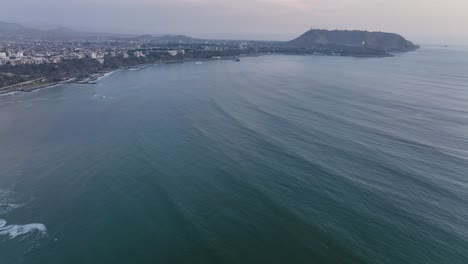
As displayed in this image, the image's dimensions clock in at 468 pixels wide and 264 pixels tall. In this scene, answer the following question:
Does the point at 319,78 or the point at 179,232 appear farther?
the point at 319,78

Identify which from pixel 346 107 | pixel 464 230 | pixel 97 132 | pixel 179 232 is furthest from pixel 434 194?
pixel 97 132

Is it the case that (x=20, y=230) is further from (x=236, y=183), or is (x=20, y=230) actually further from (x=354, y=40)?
(x=354, y=40)

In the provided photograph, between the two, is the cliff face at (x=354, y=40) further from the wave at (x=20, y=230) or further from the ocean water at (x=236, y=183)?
the wave at (x=20, y=230)

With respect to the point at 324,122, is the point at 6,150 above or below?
below

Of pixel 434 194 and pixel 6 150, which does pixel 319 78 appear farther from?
pixel 6 150

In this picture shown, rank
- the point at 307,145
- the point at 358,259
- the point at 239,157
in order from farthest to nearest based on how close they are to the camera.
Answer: the point at 307,145, the point at 239,157, the point at 358,259

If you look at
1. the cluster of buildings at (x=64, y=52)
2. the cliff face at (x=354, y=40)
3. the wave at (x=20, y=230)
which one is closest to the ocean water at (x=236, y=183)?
the wave at (x=20, y=230)

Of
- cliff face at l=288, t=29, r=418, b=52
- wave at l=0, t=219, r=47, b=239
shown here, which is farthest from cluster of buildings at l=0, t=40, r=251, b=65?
cliff face at l=288, t=29, r=418, b=52
